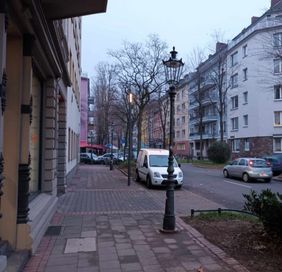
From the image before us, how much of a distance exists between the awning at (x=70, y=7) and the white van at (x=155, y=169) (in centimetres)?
1196

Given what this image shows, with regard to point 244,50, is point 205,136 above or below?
below

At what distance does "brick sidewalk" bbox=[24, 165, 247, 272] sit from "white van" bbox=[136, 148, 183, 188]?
7072 millimetres

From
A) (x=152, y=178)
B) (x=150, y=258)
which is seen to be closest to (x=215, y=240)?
(x=150, y=258)

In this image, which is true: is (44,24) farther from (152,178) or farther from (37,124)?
(152,178)

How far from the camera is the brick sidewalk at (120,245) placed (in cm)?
654

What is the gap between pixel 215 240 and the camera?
8133 mm

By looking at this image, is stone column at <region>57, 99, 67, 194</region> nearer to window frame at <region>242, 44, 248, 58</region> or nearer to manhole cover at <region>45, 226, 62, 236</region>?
manhole cover at <region>45, 226, 62, 236</region>

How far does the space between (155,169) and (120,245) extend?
12744 millimetres

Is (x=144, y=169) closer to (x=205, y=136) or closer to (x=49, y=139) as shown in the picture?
(x=49, y=139)

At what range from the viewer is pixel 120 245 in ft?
25.8

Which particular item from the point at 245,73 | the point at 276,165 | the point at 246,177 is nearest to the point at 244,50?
the point at 245,73

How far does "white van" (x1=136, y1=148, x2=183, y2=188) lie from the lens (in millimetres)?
19994

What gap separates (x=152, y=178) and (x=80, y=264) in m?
13.5

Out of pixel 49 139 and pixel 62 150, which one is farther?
pixel 62 150
